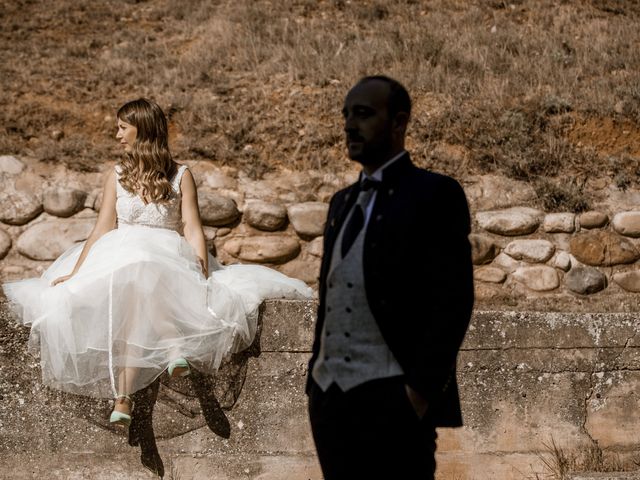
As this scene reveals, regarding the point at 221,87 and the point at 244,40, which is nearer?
the point at 221,87

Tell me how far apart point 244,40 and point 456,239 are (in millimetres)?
7745

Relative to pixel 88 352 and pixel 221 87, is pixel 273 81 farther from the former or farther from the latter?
pixel 88 352

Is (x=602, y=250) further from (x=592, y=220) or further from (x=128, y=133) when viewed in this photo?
(x=128, y=133)

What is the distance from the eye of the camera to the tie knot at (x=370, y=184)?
6.82 ft

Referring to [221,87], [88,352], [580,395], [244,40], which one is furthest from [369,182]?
[244,40]

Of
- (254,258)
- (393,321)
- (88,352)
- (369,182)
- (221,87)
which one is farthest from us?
(221,87)

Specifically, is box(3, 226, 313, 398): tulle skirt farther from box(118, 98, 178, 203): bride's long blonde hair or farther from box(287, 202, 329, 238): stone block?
box(287, 202, 329, 238): stone block

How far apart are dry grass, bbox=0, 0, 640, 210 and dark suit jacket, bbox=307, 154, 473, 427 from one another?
4.64m

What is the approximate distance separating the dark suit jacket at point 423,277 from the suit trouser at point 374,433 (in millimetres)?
72

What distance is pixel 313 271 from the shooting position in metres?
6.05

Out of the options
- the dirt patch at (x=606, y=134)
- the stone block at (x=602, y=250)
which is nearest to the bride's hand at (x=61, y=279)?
the stone block at (x=602, y=250)

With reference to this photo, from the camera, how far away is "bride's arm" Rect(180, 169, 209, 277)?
419cm

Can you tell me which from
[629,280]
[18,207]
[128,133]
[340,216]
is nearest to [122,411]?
[128,133]

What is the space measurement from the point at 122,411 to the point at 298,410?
92 centimetres
